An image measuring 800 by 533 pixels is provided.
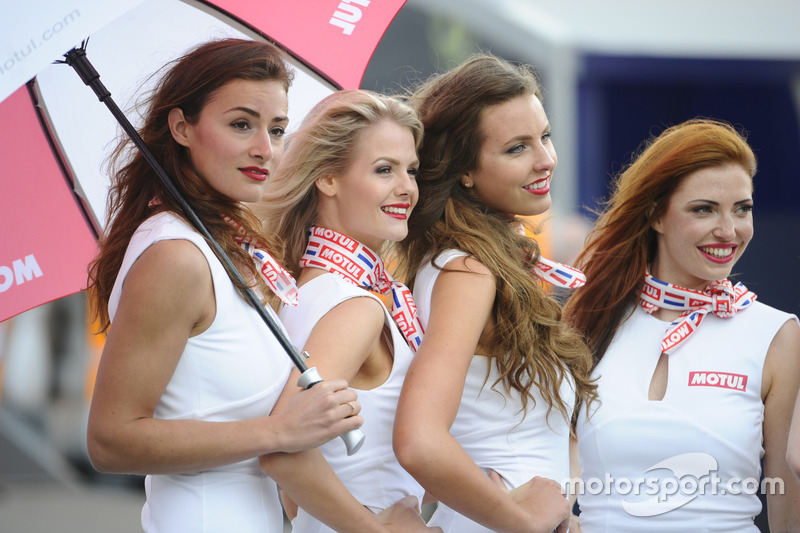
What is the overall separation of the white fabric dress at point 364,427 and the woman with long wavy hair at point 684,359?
2.66ft

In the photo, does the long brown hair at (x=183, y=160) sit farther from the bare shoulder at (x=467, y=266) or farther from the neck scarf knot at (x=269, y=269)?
the bare shoulder at (x=467, y=266)

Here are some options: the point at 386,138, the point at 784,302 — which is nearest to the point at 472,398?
the point at 386,138

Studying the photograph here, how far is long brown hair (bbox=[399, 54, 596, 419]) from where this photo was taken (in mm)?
2943

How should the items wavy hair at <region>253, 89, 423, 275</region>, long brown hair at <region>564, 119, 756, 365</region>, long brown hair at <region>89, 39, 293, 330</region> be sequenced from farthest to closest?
long brown hair at <region>564, 119, 756, 365</region>, wavy hair at <region>253, 89, 423, 275</region>, long brown hair at <region>89, 39, 293, 330</region>

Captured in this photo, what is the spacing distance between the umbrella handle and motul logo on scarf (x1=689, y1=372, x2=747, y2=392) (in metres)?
1.38

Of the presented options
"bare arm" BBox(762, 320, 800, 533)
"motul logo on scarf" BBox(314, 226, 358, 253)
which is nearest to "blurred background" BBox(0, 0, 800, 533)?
"bare arm" BBox(762, 320, 800, 533)

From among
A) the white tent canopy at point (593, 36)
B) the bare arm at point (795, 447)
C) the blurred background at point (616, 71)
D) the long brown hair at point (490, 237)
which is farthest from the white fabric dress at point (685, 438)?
the white tent canopy at point (593, 36)

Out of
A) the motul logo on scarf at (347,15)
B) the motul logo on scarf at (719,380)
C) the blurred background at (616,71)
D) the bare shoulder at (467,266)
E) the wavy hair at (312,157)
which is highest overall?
the blurred background at (616,71)

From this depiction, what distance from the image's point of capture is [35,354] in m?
13.3

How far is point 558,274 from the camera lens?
3195mm

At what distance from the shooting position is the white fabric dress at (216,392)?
7.75ft

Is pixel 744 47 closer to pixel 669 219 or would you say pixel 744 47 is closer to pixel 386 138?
pixel 669 219

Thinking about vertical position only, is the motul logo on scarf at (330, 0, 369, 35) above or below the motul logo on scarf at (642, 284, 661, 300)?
above

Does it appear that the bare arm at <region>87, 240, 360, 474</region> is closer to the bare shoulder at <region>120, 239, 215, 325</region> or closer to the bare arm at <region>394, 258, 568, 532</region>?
the bare shoulder at <region>120, 239, 215, 325</region>
